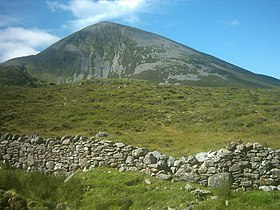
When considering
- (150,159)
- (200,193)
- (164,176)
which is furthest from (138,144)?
(200,193)

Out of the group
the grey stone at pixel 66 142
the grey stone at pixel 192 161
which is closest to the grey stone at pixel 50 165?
the grey stone at pixel 66 142

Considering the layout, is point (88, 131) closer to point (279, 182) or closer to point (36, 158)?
point (36, 158)

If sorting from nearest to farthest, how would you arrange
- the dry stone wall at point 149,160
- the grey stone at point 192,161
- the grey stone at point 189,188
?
the grey stone at point 189,188 < the dry stone wall at point 149,160 < the grey stone at point 192,161

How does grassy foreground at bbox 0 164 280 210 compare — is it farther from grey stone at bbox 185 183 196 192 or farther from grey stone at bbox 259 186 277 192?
grey stone at bbox 259 186 277 192

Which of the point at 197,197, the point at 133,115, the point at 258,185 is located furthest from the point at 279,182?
the point at 133,115

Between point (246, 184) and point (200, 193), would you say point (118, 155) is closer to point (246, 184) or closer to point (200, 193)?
point (200, 193)

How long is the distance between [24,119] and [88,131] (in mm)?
12260

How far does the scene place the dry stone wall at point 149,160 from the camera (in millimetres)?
10953

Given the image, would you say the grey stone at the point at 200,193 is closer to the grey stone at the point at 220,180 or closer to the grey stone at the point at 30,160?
the grey stone at the point at 220,180

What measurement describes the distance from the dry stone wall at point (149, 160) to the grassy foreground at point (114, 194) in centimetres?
61

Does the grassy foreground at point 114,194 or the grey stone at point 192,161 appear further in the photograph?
the grey stone at point 192,161

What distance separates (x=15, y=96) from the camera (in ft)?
232

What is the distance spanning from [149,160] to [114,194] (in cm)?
205

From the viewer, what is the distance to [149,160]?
12.6 metres
